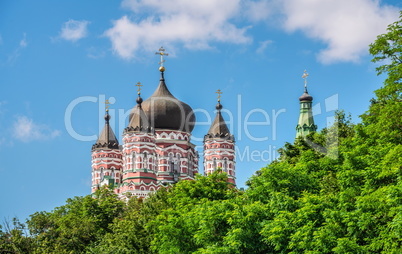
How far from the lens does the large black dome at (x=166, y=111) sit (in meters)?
66.1

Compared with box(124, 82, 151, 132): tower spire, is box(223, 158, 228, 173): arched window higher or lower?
lower

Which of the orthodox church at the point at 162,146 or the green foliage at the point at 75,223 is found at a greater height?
the orthodox church at the point at 162,146

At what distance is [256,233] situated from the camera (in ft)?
96.0

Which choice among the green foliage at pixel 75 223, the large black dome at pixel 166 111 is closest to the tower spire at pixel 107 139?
the large black dome at pixel 166 111

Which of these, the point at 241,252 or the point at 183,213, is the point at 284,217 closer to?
the point at 241,252

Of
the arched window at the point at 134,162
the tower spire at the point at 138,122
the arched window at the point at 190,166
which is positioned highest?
the tower spire at the point at 138,122

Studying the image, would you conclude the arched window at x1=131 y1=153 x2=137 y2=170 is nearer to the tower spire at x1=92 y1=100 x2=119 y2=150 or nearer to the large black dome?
the large black dome

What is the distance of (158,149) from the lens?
214ft

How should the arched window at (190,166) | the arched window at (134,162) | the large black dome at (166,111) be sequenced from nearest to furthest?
the arched window at (134,162) → the large black dome at (166,111) → the arched window at (190,166)

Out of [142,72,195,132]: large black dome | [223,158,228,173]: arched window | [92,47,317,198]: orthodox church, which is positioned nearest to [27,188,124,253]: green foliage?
[92,47,317,198]: orthodox church

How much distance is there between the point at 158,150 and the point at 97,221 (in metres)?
19.9

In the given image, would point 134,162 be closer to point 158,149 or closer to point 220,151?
point 158,149

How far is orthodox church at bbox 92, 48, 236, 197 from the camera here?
6153cm

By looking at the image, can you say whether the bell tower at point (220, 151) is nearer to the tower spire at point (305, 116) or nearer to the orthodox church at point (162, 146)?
the orthodox church at point (162, 146)
